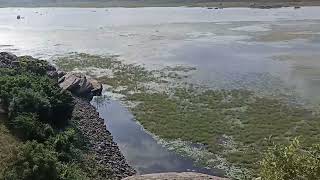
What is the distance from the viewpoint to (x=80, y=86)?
154 feet

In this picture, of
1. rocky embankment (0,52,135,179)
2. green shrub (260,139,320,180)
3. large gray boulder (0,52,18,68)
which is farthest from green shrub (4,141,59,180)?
large gray boulder (0,52,18,68)

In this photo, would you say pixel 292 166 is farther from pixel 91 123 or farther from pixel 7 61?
pixel 7 61

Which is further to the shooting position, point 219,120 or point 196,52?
point 196,52

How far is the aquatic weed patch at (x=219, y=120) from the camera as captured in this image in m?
30.2

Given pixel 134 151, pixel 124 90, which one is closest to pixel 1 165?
pixel 134 151

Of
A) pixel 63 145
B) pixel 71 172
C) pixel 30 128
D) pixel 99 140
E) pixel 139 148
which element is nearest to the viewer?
pixel 71 172

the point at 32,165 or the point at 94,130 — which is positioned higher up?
the point at 32,165

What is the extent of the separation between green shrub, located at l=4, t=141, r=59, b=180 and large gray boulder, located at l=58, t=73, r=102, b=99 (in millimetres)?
21921

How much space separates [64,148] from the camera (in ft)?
90.7

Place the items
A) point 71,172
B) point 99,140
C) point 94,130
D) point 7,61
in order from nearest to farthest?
point 71,172, point 99,140, point 94,130, point 7,61

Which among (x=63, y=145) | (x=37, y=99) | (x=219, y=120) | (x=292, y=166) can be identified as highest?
(x=292, y=166)

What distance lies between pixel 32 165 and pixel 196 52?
2075 inches

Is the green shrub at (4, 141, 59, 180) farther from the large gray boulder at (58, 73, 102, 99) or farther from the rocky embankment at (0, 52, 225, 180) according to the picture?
the large gray boulder at (58, 73, 102, 99)

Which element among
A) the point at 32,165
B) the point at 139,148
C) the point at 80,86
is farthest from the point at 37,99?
the point at 80,86
